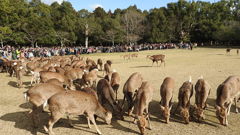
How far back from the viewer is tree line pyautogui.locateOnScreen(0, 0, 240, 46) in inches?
1751

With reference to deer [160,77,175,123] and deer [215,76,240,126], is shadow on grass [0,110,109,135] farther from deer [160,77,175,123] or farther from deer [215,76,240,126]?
deer [215,76,240,126]

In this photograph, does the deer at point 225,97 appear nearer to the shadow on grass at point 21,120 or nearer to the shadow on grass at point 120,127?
the shadow on grass at point 120,127


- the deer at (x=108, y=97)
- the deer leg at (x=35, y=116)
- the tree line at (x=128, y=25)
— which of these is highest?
the tree line at (x=128, y=25)

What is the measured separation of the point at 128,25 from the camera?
5919 cm

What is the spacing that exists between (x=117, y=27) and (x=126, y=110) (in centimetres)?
4732

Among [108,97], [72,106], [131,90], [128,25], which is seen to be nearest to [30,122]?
[72,106]

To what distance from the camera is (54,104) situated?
241 inches

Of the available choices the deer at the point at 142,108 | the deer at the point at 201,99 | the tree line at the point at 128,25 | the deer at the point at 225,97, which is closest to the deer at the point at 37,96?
the deer at the point at 142,108

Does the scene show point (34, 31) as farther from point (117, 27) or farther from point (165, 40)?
point (165, 40)

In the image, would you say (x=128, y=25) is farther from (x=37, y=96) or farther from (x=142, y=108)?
(x=142, y=108)

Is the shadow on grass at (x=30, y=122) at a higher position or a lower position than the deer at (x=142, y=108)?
lower

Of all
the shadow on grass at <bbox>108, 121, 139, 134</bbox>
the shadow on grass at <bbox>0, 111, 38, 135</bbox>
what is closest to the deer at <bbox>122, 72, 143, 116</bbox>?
the shadow on grass at <bbox>108, 121, 139, 134</bbox>

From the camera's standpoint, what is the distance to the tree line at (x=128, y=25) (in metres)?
44.5

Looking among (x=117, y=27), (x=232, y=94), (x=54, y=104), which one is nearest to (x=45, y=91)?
(x=54, y=104)
